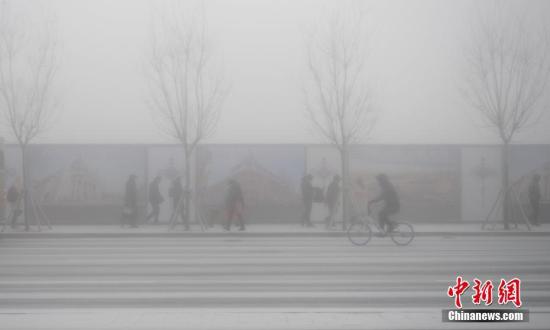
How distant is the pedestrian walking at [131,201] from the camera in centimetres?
2552

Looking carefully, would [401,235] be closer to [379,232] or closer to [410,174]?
[379,232]

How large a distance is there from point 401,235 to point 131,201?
1141 centimetres

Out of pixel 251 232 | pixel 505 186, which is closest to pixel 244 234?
pixel 251 232

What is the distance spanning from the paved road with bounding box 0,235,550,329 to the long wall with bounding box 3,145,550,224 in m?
8.17

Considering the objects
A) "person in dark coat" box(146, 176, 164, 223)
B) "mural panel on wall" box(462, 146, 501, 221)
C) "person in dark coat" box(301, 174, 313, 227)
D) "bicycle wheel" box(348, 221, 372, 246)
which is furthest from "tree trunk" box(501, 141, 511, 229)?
"person in dark coat" box(146, 176, 164, 223)

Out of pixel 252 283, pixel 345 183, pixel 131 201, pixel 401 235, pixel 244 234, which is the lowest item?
pixel 244 234

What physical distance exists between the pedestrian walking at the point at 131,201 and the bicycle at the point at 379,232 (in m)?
9.96

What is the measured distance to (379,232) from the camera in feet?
61.9

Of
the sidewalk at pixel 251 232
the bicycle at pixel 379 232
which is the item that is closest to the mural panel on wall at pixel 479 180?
the sidewalk at pixel 251 232

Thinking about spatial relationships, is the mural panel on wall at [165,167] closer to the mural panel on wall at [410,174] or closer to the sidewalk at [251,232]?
the sidewalk at [251,232]

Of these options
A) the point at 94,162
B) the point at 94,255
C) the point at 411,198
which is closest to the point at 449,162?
the point at 411,198

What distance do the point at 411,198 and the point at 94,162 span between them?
522 inches

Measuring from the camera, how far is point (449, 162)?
91.0ft

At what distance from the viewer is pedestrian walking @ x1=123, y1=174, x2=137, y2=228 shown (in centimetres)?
2552
